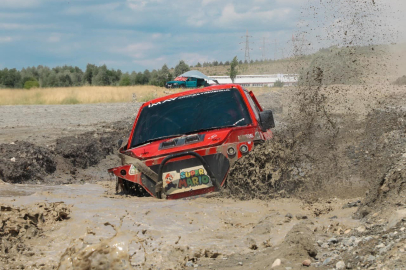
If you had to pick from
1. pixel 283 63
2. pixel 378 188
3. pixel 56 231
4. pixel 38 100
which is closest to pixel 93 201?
pixel 56 231

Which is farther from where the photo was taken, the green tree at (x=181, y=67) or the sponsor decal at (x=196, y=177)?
the green tree at (x=181, y=67)

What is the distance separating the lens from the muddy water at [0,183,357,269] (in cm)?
514

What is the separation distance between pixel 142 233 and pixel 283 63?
4234 cm

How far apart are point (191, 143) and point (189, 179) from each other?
1.66 feet

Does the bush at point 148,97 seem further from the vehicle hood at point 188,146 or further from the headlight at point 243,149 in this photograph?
the headlight at point 243,149

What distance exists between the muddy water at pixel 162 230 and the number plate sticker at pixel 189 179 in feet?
0.62

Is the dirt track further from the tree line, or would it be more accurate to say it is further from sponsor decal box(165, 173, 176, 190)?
the tree line

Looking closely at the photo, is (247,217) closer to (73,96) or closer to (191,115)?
(191,115)

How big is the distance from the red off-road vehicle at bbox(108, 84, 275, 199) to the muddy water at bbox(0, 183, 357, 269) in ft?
0.77

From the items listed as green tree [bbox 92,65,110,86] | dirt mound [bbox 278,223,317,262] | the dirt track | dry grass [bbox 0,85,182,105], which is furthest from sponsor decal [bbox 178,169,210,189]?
green tree [bbox 92,65,110,86]

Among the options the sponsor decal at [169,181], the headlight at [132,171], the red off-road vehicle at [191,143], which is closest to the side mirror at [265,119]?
the red off-road vehicle at [191,143]

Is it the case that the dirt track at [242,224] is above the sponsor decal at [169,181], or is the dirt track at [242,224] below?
below

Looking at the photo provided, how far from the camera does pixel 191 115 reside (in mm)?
8422

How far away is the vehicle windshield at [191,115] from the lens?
8.22 metres
